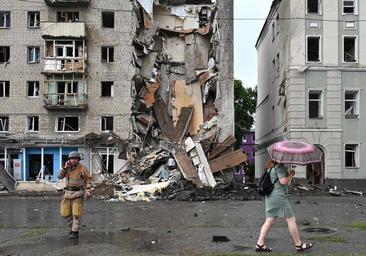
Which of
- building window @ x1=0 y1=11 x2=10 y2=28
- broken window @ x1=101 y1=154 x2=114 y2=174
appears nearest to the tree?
broken window @ x1=101 y1=154 x2=114 y2=174

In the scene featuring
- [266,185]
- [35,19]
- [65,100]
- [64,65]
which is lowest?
[266,185]

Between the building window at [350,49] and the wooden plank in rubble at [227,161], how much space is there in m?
9.93

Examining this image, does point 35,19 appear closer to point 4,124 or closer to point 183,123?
point 4,124

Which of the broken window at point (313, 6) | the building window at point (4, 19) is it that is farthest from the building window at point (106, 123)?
the broken window at point (313, 6)

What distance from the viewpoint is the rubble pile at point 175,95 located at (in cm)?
3747

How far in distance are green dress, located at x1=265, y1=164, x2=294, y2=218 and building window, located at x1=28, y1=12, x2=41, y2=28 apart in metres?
38.2

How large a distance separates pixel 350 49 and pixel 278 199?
31.9 m

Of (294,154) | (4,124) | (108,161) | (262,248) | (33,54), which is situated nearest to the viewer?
(294,154)

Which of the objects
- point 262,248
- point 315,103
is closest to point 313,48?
point 315,103

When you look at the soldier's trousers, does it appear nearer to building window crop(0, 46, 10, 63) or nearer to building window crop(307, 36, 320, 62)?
building window crop(307, 36, 320, 62)

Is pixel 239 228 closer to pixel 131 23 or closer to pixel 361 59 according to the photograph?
pixel 361 59

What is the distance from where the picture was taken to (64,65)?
144 feet

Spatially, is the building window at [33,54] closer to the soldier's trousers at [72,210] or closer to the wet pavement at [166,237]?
the wet pavement at [166,237]

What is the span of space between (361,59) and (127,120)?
1822 cm
